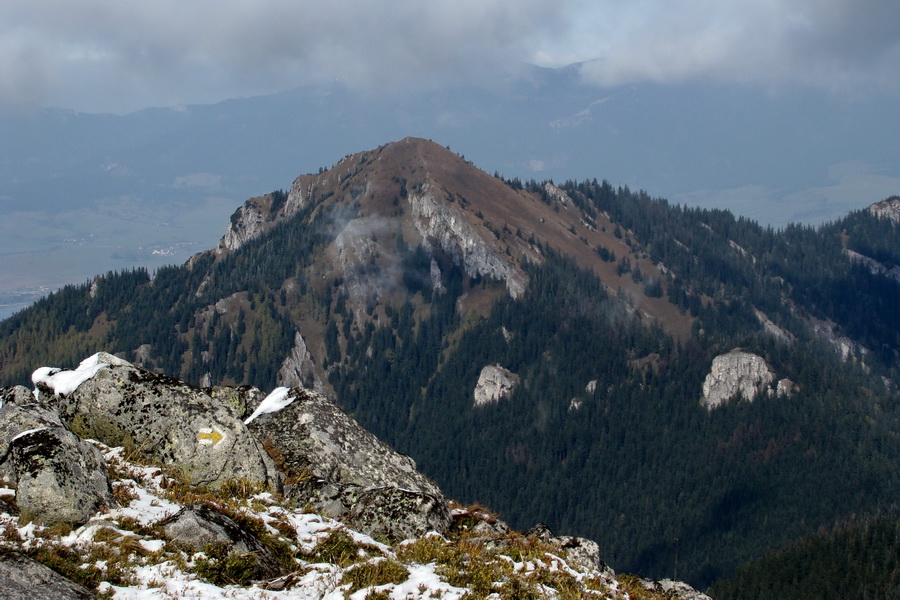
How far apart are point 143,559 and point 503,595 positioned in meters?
8.32

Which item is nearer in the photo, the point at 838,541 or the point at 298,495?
the point at 298,495

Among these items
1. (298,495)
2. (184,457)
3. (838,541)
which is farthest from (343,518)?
(838,541)

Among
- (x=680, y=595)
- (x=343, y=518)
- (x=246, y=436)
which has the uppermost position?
(x=246, y=436)

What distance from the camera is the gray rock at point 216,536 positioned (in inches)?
737

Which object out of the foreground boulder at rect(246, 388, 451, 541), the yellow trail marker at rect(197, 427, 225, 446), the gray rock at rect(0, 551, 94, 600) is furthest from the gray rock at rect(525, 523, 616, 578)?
the gray rock at rect(0, 551, 94, 600)

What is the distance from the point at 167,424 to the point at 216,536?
747 centimetres

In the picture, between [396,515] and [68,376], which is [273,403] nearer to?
[68,376]

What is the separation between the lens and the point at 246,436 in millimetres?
25453

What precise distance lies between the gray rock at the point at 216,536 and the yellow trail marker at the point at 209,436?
16.6 ft

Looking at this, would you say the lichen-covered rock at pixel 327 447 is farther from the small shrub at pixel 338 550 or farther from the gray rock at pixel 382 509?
the small shrub at pixel 338 550

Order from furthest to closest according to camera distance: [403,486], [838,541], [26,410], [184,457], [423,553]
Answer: [838,541]
[403,486]
[184,457]
[26,410]
[423,553]

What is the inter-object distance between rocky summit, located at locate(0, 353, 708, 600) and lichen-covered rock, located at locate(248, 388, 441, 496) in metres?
0.07

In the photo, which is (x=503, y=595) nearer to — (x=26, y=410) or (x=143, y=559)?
(x=143, y=559)

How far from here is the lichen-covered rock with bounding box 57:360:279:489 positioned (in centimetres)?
2472
